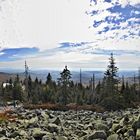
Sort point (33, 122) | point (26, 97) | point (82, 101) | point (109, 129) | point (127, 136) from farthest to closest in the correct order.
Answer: point (26, 97) < point (82, 101) < point (33, 122) < point (109, 129) < point (127, 136)

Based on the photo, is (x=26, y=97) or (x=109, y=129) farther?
(x=26, y=97)

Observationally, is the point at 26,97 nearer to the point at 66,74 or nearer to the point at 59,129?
the point at 66,74

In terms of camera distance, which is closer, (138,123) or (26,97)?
(138,123)

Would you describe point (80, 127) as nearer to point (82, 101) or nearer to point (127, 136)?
A: point (127, 136)

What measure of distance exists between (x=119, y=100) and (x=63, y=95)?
52.6 feet

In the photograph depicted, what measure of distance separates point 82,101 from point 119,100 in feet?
34.8

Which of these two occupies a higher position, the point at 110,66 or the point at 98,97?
the point at 110,66

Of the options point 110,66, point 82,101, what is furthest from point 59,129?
point 110,66

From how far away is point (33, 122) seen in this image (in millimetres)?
32156

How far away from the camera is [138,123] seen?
79.8 ft

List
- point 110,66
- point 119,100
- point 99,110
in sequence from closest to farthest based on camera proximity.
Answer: point 99,110 → point 119,100 → point 110,66

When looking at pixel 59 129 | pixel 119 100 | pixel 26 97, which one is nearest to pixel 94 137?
pixel 59 129

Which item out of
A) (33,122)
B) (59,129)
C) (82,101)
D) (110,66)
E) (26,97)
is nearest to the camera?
(59,129)

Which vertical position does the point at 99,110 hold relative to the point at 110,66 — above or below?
below
